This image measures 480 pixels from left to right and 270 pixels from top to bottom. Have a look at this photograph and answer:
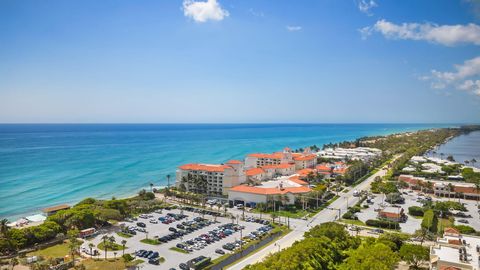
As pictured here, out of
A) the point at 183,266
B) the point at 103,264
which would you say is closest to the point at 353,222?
the point at 183,266

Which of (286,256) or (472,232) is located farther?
(472,232)

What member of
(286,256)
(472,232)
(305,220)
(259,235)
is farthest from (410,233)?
(286,256)

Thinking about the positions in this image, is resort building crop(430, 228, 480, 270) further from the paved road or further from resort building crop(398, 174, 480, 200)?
resort building crop(398, 174, 480, 200)

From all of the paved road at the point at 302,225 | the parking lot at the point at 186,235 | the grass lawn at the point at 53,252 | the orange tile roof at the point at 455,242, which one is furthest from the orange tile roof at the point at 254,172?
the orange tile roof at the point at 455,242

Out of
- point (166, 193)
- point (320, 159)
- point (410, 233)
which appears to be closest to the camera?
point (410, 233)

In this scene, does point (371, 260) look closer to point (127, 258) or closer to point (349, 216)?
point (349, 216)

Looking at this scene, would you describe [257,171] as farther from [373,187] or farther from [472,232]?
[472,232]

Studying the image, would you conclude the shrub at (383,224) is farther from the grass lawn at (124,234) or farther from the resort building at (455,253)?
the grass lawn at (124,234)
